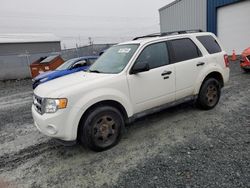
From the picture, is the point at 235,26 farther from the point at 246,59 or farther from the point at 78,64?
the point at 78,64

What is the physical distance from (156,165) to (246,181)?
116cm

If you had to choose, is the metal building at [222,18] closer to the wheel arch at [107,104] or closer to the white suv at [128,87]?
the white suv at [128,87]

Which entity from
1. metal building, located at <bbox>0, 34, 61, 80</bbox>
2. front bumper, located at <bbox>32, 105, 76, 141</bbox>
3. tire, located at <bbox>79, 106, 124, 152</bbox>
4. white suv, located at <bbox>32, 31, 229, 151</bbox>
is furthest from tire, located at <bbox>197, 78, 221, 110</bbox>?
metal building, located at <bbox>0, 34, 61, 80</bbox>

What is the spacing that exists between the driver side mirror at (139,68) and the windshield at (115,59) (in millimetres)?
200

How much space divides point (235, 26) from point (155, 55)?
13.0 meters

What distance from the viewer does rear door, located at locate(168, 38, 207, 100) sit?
172 inches

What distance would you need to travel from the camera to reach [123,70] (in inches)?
149

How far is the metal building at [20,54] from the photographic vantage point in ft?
51.9

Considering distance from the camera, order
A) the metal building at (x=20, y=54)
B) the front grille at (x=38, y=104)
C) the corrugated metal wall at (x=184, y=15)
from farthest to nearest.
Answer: the corrugated metal wall at (x=184, y=15), the metal building at (x=20, y=54), the front grille at (x=38, y=104)

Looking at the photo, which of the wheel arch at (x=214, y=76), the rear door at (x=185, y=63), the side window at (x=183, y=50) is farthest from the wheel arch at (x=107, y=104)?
the wheel arch at (x=214, y=76)

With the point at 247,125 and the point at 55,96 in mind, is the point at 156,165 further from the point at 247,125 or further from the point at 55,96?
the point at 247,125

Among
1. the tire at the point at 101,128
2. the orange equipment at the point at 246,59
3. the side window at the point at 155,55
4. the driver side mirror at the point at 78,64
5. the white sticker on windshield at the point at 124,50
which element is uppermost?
the white sticker on windshield at the point at 124,50

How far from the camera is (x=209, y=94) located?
496 cm

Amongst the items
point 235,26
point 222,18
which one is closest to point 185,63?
point 235,26
